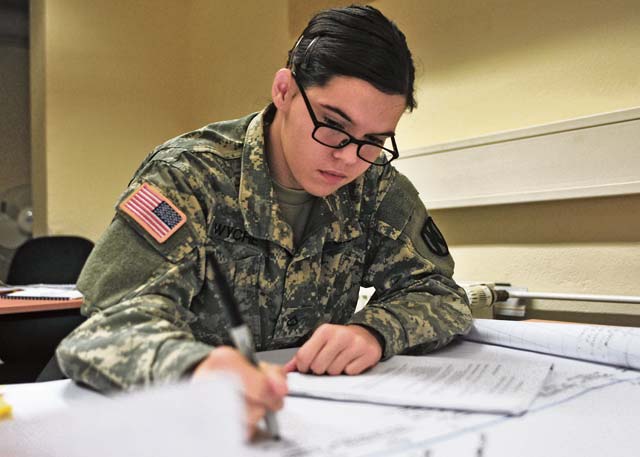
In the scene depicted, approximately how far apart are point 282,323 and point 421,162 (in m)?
1.11

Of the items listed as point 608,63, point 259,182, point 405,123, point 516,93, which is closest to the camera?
point 259,182

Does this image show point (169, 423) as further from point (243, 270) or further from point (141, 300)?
point (243, 270)

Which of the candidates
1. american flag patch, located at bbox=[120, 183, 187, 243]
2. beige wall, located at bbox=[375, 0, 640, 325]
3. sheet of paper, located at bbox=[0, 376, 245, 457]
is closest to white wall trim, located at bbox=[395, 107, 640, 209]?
beige wall, located at bbox=[375, 0, 640, 325]

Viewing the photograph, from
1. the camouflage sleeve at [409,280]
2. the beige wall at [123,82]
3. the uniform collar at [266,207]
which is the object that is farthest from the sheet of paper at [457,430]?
the beige wall at [123,82]

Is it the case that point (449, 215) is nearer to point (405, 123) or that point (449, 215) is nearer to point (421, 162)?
point (421, 162)

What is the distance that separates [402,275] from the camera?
3.88ft

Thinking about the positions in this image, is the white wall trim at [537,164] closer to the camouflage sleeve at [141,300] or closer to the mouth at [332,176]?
the mouth at [332,176]

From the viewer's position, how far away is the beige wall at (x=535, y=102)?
1.59 metres

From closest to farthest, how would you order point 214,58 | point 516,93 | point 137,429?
point 137,429, point 516,93, point 214,58

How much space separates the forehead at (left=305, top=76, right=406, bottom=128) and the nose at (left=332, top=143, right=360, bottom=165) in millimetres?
39

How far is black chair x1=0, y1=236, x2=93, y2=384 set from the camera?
1.98 m

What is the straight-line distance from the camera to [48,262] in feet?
8.89

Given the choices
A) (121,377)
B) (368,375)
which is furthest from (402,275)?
(121,377)

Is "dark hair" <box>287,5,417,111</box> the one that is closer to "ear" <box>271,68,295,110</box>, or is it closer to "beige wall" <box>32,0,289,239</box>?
"ear" <box>271,68,295,110</box>
